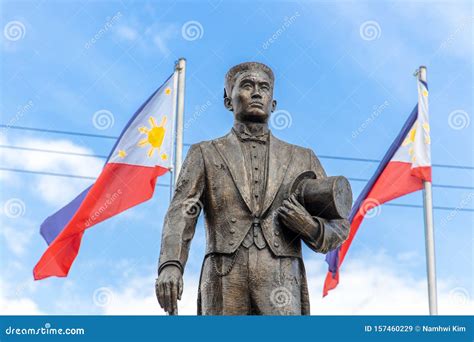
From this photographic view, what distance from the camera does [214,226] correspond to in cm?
760

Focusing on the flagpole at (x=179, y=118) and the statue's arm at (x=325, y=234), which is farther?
the flagpole at (x=179, y=118)

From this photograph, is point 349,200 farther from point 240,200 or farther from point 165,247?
point 165,247

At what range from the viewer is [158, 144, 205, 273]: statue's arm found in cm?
743

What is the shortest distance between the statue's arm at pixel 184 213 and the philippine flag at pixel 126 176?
7.45 meters

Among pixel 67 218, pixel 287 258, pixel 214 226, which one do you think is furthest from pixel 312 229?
pixel 67 218

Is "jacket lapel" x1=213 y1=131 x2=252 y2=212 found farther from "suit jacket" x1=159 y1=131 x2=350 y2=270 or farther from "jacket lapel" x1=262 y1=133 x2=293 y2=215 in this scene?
"jacket lapel" x1=262 y1=133 x2=293 y2=215

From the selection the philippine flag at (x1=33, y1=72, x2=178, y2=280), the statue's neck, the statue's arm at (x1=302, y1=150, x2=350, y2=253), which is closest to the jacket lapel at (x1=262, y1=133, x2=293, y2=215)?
the statue's neck

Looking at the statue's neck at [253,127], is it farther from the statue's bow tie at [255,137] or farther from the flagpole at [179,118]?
the flagpole at [179,118]

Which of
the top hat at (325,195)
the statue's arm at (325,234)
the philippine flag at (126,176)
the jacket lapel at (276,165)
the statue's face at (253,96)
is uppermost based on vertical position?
the philippine flag at (126,176)

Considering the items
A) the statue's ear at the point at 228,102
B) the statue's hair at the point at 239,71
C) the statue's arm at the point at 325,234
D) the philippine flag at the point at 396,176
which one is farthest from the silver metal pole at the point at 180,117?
the statue's arm at the point at 325,234

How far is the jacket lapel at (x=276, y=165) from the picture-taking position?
25.1 feet

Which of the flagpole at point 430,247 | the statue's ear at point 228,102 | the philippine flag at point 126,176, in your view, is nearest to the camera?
the statue's ear at point 228,102

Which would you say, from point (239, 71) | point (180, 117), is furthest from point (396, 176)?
point (239, 71)

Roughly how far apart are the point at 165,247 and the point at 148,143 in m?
8.54
